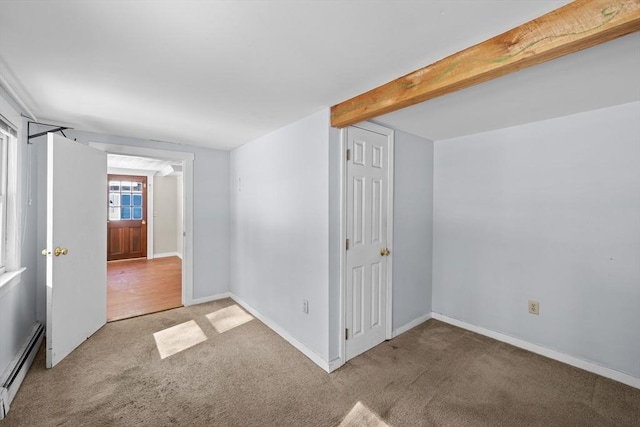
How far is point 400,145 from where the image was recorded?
9.73 feet

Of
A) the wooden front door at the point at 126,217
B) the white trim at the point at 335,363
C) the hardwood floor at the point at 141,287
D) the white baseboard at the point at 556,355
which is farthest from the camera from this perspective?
the wooden front door at the point at 126,217

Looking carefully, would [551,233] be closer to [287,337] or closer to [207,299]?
[287,337]

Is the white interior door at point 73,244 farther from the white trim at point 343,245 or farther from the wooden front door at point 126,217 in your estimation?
the wooden front door at point 126,217

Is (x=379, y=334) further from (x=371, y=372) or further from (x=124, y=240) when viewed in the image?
(x=124, y=240)

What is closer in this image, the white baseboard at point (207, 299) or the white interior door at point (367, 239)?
the white interior door at point (367, 239)

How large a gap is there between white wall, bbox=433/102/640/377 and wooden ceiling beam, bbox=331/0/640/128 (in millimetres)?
1621

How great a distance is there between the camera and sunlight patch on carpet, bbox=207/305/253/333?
309cm

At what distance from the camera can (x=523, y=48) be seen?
49.7 inches

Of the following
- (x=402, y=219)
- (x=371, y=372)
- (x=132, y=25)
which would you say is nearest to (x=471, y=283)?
(x=402, y=219)

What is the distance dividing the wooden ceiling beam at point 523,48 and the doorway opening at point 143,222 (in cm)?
464

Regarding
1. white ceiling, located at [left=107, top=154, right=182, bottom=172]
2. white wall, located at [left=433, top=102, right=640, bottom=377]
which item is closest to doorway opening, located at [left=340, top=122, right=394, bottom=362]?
white wall, located at [left=433, top=102, right=640, bottom=377]

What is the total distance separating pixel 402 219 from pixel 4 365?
3.45 metres

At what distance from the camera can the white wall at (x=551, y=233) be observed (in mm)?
2184

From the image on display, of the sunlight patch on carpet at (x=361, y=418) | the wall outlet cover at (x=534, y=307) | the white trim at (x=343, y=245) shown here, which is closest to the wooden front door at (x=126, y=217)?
the white trim at (x=343, y=245)
